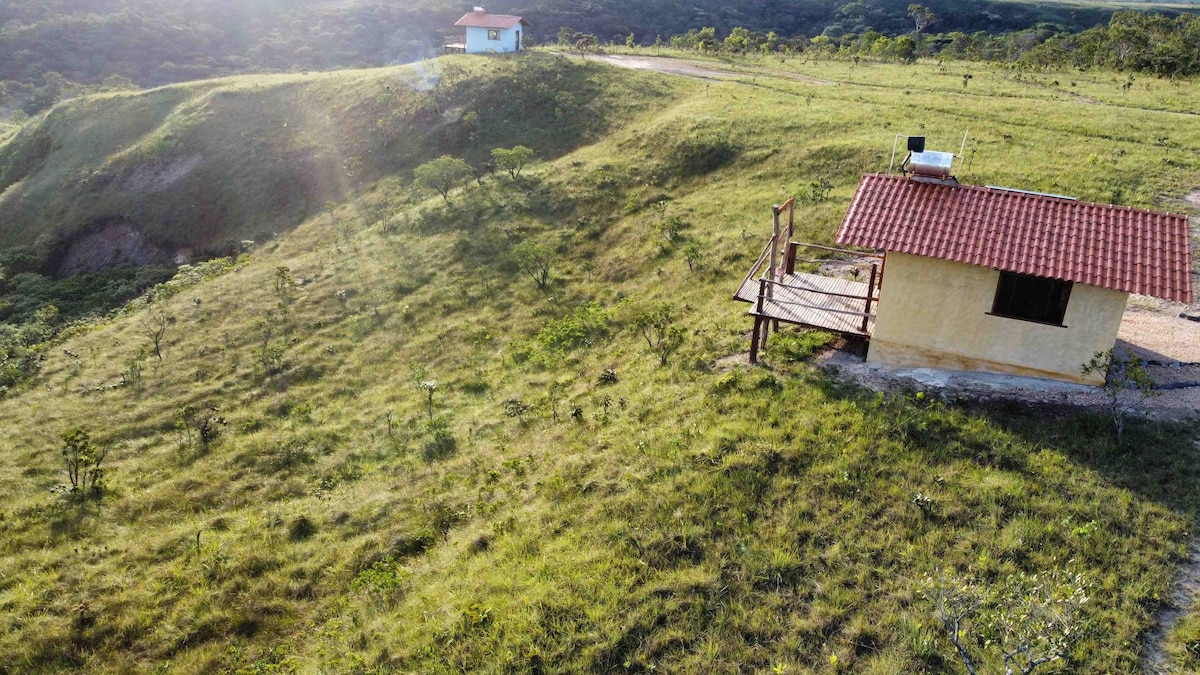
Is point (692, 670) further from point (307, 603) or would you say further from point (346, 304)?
point (346, 304)

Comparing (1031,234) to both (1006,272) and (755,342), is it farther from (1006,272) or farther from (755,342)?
(755,342)

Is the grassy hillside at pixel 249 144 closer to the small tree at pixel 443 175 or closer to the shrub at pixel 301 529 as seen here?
the small tree at pixel 443 175

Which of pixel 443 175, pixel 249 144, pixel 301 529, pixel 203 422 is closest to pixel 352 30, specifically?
pixel 249 144

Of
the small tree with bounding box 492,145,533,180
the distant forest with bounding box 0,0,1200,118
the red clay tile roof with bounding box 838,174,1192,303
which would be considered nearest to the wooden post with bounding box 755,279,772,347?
the red clay tile roof with bounding box 838,174,1192,303

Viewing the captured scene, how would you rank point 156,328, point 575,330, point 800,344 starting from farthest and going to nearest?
point 156,328
point 575,330
point 800,344

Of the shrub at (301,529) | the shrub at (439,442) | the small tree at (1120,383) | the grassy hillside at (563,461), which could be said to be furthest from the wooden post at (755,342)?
the shrub at (301,529)

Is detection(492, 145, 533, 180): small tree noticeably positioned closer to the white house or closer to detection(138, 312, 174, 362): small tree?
detection(138, 312, 174, 362): small tree
